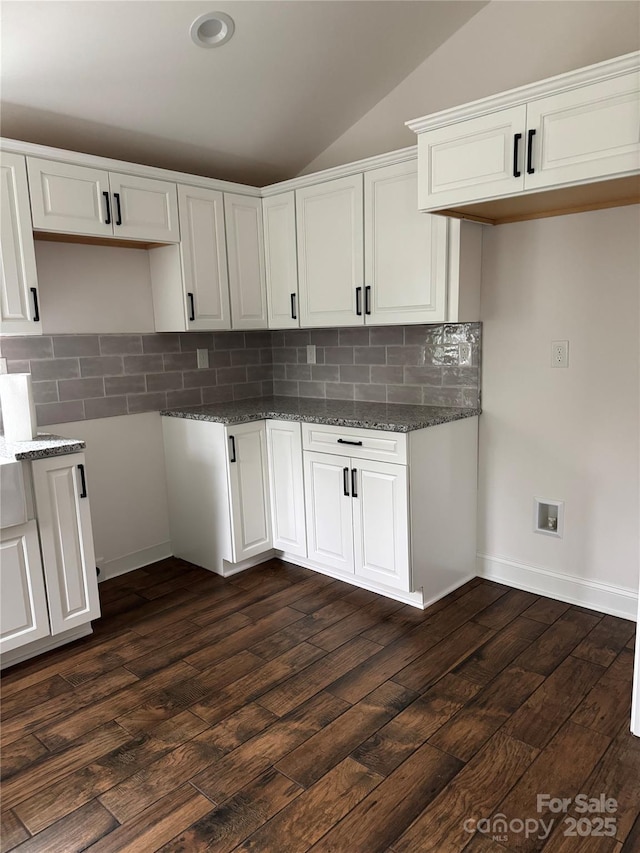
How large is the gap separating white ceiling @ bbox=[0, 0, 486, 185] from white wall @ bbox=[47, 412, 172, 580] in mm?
1473

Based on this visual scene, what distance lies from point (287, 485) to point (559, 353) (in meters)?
1.58

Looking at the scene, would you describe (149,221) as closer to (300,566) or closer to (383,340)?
(383,340)

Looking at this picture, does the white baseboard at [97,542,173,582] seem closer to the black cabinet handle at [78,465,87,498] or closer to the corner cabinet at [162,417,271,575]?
the corner cabinet at [162,417,271,575]

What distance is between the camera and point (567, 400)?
2.77 meters

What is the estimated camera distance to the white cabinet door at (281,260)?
3434mm

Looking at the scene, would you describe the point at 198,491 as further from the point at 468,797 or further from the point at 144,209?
the point at 468,797

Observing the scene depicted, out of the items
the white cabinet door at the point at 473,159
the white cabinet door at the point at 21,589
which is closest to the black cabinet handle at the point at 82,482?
the white cabinet door at the point at 21,589

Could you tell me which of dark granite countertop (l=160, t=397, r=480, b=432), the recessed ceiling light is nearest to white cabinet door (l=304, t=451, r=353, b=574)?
dark granite countertop (l=160, t=397, r=480, b=432)

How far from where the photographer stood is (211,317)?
3371 mm

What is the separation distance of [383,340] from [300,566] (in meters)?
1.42

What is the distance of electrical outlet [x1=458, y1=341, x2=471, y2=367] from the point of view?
306 cm

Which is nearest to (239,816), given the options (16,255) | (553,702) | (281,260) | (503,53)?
(553,702)

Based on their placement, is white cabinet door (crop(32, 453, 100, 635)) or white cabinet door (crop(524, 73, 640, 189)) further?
white cabinet door (crop(32, 453, 100, 635))

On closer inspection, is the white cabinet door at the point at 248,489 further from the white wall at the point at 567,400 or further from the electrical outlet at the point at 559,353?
the electrical outlet at the point at 559,353
